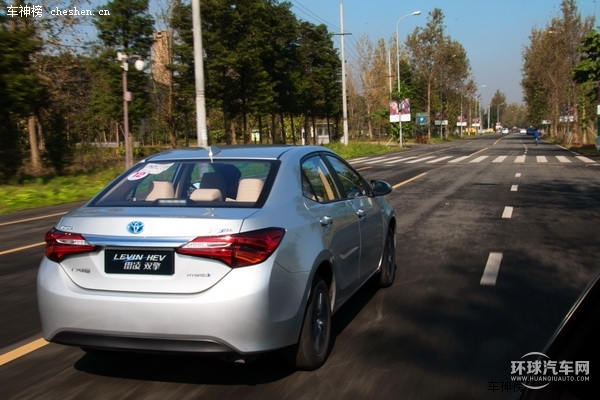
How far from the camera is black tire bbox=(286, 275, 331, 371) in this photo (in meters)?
3.83

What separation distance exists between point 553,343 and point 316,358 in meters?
2.45

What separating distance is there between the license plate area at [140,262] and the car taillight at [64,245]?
0.17 m

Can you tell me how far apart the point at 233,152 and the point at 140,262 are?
1450 mm

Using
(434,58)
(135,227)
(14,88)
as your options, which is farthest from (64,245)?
(434,58)

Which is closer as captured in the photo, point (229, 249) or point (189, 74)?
point (229, 249)

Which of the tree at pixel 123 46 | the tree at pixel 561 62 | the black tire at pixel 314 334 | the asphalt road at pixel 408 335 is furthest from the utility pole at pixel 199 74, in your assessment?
the tree at pixel 561 62

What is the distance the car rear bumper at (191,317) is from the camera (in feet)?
10.9

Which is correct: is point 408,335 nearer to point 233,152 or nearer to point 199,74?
point 233,152

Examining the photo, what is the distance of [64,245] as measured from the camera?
3668mm

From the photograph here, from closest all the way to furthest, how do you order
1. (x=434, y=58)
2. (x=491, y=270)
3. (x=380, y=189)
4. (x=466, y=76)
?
(x=380, y=189) → (x=491, y=270) → (x=434, y=58) → (x=466, y=76)

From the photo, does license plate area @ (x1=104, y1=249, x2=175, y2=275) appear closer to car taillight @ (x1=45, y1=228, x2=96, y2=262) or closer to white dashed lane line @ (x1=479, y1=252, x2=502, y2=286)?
car taillight @ (x1=45, y1=228, x2=96, y2=262)

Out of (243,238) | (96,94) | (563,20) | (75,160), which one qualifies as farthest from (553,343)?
(563,20)

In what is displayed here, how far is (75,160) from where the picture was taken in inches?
952

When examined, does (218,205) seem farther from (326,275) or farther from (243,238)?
(326,275)
